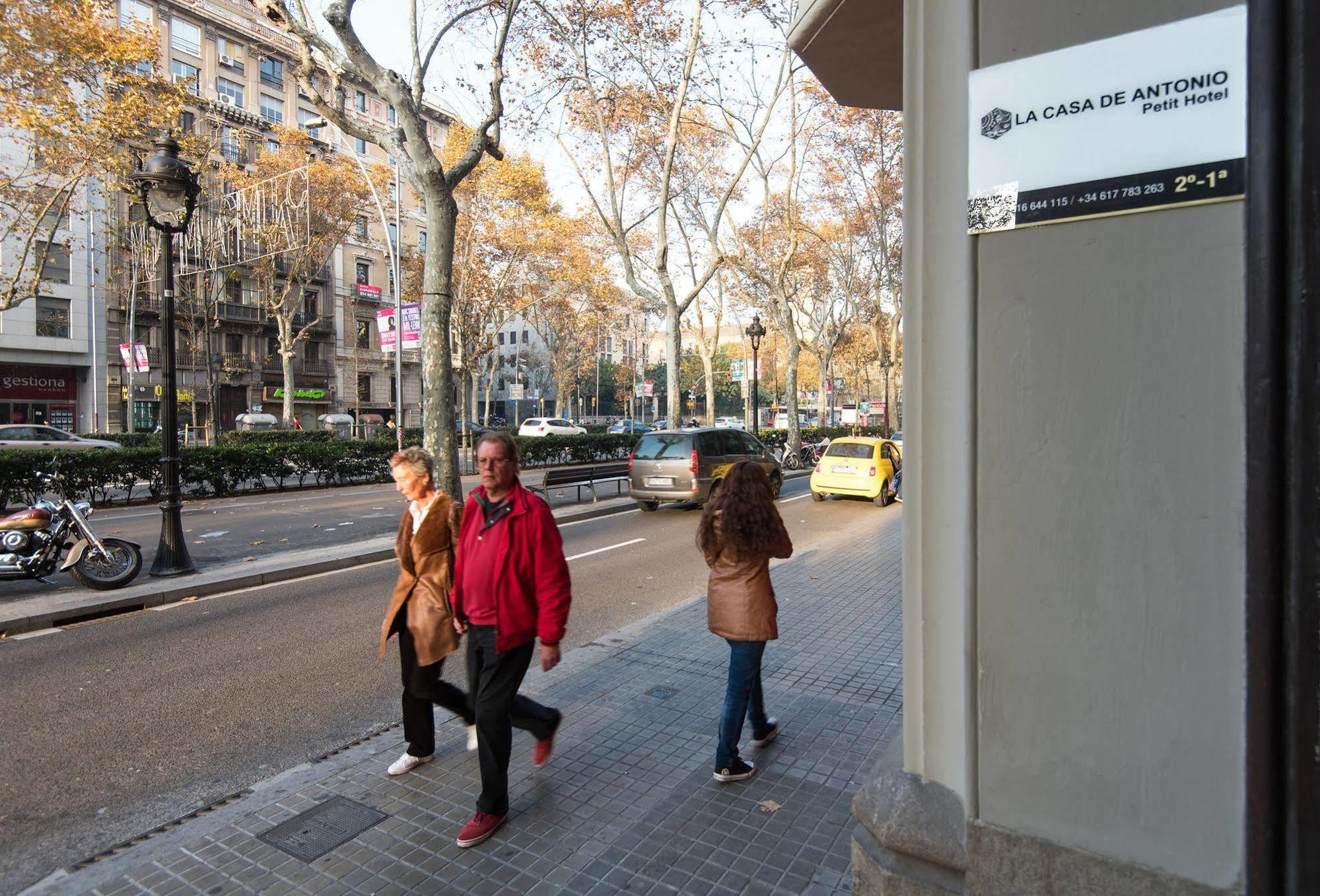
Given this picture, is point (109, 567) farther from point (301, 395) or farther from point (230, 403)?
point (301, 395)

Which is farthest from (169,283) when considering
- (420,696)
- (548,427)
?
(548,427)

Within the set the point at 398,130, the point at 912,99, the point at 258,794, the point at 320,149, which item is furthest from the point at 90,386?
the point at 912,99

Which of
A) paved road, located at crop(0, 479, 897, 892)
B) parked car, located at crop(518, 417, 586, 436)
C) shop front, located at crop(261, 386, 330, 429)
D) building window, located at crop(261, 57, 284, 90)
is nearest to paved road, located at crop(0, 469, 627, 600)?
paved road, located at crop(0, 479, 897, 892)

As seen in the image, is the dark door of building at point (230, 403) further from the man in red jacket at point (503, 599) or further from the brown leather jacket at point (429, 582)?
the man in red jacket at point (503, 599)

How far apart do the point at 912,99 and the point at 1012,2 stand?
0.35 metres

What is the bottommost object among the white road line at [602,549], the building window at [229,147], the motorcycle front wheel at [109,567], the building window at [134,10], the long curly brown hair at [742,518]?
the white road line at [602,549]

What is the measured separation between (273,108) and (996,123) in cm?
5415

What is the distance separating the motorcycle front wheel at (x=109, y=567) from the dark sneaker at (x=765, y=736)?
7268 millimetres

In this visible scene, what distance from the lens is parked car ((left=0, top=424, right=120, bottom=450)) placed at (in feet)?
75.4

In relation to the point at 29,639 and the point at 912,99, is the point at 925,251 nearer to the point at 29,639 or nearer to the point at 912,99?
the point at 912,99

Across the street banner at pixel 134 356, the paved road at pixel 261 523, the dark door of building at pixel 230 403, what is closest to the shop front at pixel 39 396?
the dark door of building at pixel 230 403

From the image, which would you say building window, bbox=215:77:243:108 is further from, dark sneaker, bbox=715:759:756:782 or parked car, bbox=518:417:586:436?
dark sneaker, bbox=715:759:756:782

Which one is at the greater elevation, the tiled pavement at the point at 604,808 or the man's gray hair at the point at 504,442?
the man's gray hair at the point at 504,442

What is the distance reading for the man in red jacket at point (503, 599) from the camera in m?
3.35
